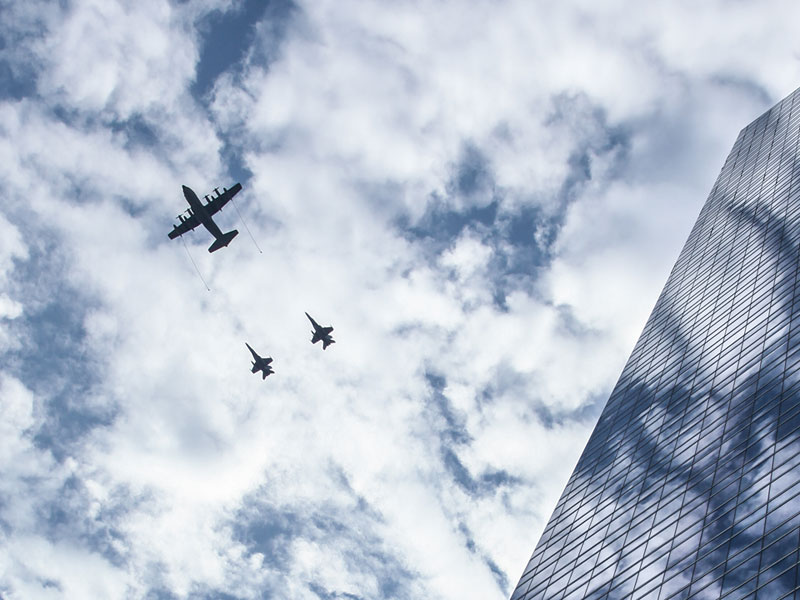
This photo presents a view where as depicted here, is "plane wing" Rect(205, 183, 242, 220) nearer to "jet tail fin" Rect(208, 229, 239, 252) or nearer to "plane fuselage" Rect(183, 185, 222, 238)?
"plane fuselage" Rect(183, 185, 222, 238)

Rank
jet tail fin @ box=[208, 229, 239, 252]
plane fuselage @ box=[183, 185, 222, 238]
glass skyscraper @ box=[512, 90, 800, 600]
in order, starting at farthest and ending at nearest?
jet tail fin @ box=[208, 229, 239, 252], plane fuselage @ box=[183, 185, 222, 238], glass skyscraper @ box=[512, 90, 800, 600]

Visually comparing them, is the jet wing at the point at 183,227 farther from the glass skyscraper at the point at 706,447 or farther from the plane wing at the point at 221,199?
the glass skyscraper at the point at 706,447

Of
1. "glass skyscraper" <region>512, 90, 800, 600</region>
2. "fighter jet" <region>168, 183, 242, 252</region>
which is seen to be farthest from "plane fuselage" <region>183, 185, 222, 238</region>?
"glass skyscraper" <region>512, 90, 800, 600</region>

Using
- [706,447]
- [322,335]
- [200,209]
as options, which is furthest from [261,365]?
[706,447]

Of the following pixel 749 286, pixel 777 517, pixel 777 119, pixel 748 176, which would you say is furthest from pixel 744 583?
pixel 777 119

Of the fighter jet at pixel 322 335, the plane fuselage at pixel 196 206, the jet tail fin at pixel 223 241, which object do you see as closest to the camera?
the plane fuselage at pixel 196 206

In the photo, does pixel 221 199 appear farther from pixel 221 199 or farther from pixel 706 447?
pixel 706 447

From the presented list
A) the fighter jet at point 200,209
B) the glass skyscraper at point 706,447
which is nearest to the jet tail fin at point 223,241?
the fighter jet at point 200,209
